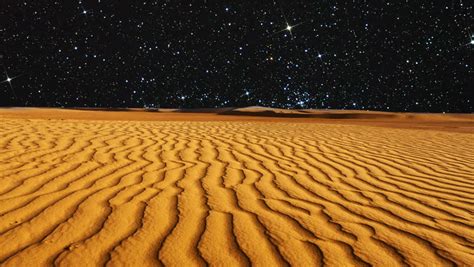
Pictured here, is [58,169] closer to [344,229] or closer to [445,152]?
[344,229]

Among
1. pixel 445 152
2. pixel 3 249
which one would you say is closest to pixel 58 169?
pixel 3 249

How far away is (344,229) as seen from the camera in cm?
267

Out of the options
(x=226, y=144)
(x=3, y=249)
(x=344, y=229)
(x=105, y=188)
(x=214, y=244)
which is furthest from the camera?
(x=226, y=144)

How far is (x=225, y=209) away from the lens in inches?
117

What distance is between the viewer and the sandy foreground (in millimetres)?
2204

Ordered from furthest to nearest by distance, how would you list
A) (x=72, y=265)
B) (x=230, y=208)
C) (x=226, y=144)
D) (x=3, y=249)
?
1. (x=226, y=144)
2. (x=230, y=208)
3. (x=3, y=249)
4. (x=72, y=265)

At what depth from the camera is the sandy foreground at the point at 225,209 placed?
220 centimetres

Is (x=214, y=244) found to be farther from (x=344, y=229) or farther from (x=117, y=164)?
(x=117, y=164)

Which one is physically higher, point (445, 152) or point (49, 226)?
point (49, 226)

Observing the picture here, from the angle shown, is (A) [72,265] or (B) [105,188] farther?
(B) [105,188]

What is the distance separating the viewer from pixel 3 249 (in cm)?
214

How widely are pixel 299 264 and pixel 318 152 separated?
4.09m

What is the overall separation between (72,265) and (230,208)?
1.28 m

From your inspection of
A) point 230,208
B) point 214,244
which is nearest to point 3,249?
point 214,244
